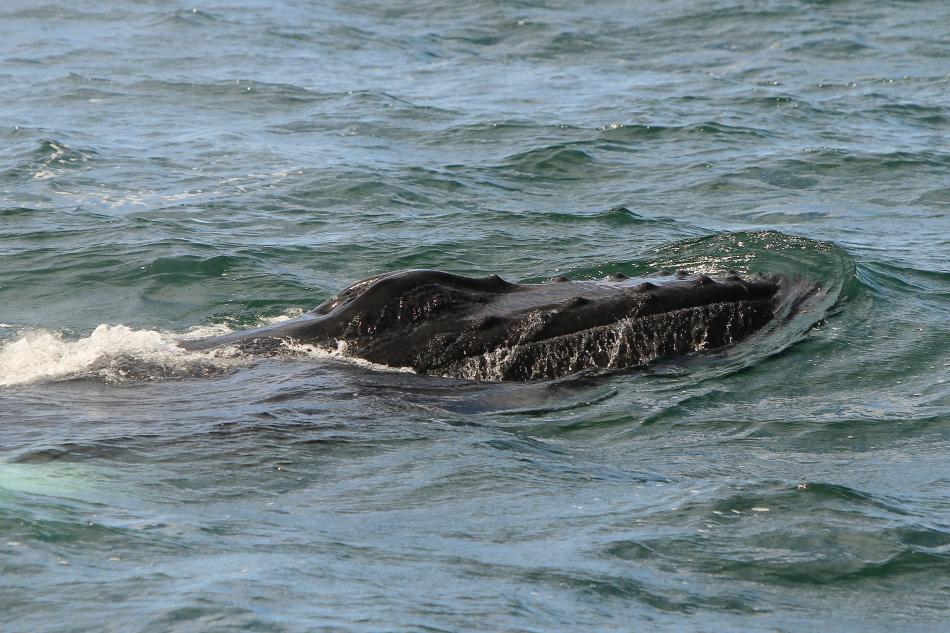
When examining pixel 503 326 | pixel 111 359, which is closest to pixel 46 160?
pixel 111 359

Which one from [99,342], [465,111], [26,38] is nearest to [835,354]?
[99,342]

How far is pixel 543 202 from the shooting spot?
19.0 m

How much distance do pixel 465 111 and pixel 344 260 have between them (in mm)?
10037

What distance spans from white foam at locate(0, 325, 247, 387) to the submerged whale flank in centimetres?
42

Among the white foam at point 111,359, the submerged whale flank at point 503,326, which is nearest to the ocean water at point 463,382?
the white foam at point 111,359

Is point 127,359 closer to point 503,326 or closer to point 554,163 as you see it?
point 503,326

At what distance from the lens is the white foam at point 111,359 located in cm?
1070

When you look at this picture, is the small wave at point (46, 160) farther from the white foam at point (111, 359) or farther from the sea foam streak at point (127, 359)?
the sea foam streak at point (127, 359)

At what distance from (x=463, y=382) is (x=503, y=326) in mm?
526

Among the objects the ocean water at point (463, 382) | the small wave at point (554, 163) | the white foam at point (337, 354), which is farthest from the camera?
the small wave at point (554, 163)

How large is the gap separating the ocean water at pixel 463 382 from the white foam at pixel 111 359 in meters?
0.04

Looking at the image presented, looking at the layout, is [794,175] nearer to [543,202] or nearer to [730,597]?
[543,202]

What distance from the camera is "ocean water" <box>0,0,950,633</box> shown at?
7121 mm

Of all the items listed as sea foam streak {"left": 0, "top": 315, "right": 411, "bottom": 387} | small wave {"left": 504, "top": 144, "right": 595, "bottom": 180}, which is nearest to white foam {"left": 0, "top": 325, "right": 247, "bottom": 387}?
sea foam streak {"left": 0, "top": 315, "right": 411, "bottom": 387}
